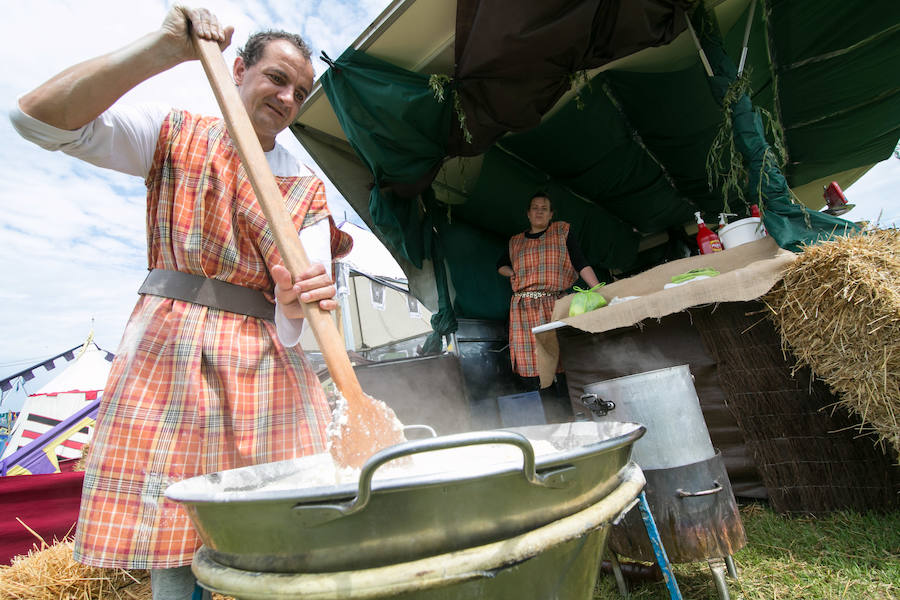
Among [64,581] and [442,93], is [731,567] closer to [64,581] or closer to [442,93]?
[64,581]

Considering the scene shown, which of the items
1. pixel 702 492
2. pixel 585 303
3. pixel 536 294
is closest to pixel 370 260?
pixel 536 294

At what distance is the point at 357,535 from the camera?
501 mm

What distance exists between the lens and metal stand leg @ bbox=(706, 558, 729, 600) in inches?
47.6

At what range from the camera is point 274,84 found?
1182 mm

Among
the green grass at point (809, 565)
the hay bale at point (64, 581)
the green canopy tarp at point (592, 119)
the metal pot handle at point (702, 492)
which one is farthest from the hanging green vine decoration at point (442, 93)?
Result: the hay bale at point (64, 581)

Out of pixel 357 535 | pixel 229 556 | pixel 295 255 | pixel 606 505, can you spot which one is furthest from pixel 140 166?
pixel 606 505

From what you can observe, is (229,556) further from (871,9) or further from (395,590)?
(871,9)

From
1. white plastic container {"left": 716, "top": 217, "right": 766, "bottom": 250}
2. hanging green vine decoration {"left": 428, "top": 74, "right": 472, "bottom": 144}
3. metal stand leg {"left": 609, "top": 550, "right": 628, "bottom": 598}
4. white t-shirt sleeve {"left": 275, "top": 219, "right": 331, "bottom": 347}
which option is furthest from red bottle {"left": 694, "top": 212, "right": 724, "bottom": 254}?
white t-shirt sleeve {"left": 275, "top": 219, "right": 331, "bottom": 347}

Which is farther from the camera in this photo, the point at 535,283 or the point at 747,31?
the point at 535,283

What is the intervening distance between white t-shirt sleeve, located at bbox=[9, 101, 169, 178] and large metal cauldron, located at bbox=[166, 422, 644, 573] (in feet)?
2.85

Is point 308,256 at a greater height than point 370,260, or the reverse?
point 370,260

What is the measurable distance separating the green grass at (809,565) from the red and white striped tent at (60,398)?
6740 mm

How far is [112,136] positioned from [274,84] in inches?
16.9

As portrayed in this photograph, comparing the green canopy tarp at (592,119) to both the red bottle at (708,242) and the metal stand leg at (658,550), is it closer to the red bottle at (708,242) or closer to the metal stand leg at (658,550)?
the red bottle at (708,242)
